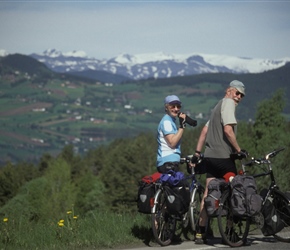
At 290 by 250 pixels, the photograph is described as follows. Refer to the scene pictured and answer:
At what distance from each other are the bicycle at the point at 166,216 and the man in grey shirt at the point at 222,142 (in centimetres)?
26

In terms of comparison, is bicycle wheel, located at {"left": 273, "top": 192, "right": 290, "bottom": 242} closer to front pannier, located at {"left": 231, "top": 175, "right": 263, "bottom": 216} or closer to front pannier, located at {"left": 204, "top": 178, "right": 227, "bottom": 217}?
front pannier, located at {"left": 231, "top": 175, "right": 263, "bottom": 216}

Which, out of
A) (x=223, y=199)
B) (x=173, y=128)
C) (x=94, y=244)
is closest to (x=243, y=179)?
(x=223, y=199)

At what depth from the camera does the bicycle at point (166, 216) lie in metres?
9.80

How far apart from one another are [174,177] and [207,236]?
1299 mm

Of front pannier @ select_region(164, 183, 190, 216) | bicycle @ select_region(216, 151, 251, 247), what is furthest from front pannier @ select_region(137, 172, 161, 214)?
bicycle @ select_region(216, 151, 251, 247)

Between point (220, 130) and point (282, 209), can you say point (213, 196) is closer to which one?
point (220, 130)

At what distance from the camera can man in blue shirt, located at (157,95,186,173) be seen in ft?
33.3

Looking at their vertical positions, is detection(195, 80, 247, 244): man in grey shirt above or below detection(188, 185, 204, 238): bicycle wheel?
above

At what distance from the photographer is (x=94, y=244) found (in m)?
9.99

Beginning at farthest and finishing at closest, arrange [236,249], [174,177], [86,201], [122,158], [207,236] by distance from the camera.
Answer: [86,201] < [122,158] < [207,236] < [174,177] < [236,249]

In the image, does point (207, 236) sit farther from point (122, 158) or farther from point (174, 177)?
point (122, 158)

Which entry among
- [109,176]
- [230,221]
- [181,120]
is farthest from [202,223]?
[109,176]

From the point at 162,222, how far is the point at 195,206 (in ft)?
2.72

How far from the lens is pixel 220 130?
10164 mm
